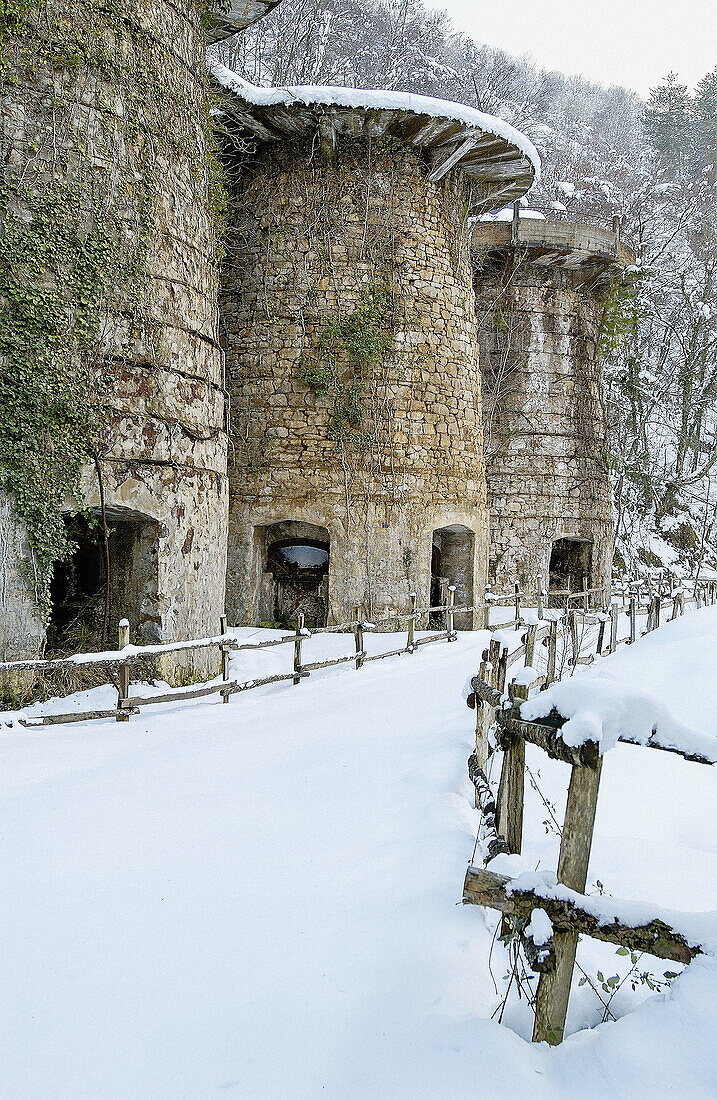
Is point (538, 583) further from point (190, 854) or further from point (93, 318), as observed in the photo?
point (190, 854)

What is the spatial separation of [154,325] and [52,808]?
5228 mm

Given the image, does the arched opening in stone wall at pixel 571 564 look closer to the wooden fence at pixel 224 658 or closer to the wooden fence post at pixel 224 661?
the wooden fence at pixel 224 658

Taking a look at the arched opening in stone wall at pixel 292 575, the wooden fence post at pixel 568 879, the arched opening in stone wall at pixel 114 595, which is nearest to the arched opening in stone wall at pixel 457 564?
the arched opening in stone wall at pixel 292 575

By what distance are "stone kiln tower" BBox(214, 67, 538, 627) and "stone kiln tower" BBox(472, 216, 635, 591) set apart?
12.5ft

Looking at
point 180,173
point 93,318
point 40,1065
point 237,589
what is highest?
point 180,173

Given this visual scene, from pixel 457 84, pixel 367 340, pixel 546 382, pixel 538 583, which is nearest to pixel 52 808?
pixel 367 340

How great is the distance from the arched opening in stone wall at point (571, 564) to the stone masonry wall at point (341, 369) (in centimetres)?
537

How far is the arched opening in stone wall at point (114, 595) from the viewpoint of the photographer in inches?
305

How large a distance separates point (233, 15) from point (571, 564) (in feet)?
38.4

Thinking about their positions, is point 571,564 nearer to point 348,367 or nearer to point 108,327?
point 348,367

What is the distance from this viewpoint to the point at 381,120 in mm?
10828

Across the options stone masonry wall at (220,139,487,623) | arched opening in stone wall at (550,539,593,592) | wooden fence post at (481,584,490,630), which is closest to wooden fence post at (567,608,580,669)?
stone masonry wall at (220,139,487,623)

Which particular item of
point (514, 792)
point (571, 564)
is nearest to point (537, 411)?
point (571, 564)

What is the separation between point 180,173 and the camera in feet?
26.8
